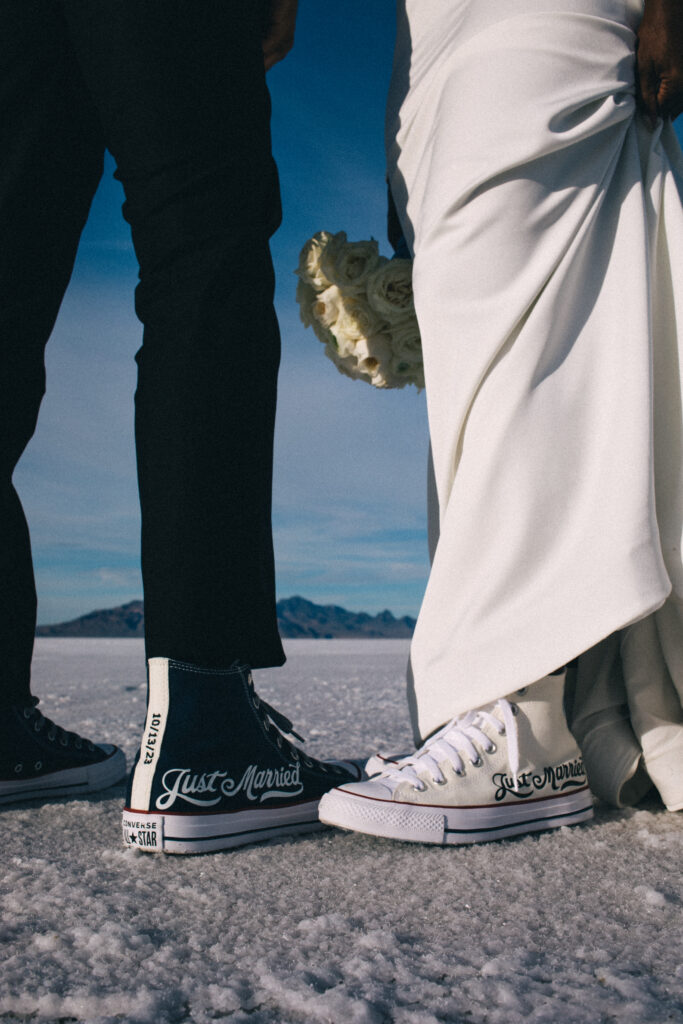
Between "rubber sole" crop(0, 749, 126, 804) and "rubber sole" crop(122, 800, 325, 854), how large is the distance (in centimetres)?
36

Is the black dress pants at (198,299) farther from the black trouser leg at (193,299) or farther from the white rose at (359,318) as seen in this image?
the white rose at (359,318)

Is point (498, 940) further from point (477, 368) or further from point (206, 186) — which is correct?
point (206, 186)

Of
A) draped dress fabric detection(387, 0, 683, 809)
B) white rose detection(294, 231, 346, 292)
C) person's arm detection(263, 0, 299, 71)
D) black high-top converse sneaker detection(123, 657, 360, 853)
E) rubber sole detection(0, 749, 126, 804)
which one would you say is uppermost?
person's arm detection(263, 0, 299, 71)

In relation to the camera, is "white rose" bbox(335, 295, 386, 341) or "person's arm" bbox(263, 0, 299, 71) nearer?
"person's arm" bbox(263, 0, 299, 71)

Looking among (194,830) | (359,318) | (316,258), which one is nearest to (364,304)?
(359,318)

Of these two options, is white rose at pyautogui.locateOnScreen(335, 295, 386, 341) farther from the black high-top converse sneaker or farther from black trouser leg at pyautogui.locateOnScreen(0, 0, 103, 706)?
the black high-top converse sneaker

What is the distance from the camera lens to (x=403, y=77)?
4.28 ft

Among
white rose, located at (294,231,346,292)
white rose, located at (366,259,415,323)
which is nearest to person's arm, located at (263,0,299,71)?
white rose, located at (294,231,346,292)

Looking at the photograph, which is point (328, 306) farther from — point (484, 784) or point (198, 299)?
point (484, 784)

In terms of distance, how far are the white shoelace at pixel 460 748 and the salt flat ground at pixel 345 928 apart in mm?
89

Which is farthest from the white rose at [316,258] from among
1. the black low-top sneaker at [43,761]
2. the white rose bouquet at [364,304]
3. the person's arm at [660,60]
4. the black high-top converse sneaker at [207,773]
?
the black low-top sneaker at [43,761]

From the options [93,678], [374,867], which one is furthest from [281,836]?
[93,678]

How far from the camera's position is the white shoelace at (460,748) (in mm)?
933

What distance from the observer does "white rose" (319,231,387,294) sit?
138cm
